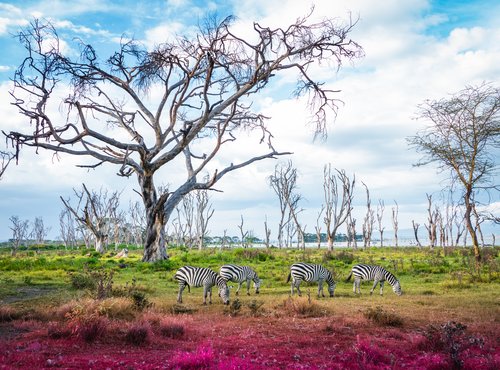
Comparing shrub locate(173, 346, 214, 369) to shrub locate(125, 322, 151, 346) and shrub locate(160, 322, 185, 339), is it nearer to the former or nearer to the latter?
shrub locate(125, 322, 151, 346)

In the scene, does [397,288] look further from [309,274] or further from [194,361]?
A: [194,361]

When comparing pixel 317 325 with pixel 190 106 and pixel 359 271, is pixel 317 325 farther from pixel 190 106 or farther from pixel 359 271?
pixel 190 106

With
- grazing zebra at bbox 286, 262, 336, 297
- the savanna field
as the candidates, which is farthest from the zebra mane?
grazing zebra at bbox 286, 262, 336, 297

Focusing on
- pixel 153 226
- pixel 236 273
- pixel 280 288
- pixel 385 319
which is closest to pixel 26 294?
pixel 236 273

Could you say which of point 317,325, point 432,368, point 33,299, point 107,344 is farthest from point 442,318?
point 33,299

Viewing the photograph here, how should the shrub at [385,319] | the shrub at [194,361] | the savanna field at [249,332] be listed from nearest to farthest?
the shrub at [194,361] → the savanna field at [249,332] → the shrub at [385,319]

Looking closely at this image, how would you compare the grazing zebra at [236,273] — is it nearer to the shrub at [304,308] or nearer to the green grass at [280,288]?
the green grass at [280,288]

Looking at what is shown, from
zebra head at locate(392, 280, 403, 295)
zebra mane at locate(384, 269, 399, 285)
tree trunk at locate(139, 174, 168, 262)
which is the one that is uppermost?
tree trunk at locate(139, 174, 168, 262)

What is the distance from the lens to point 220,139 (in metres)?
26.9

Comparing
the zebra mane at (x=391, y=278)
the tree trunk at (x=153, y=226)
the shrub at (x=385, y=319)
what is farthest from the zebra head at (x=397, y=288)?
the tree trunk at (x=153, y=226)

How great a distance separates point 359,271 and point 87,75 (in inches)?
731

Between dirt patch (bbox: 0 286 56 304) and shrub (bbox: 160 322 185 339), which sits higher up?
dirt patch (bbox: 0 286 56 304)

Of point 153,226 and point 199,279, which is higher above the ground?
point 153,226

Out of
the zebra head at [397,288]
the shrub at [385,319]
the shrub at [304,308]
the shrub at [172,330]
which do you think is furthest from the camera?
the zebra head at [397,288]
